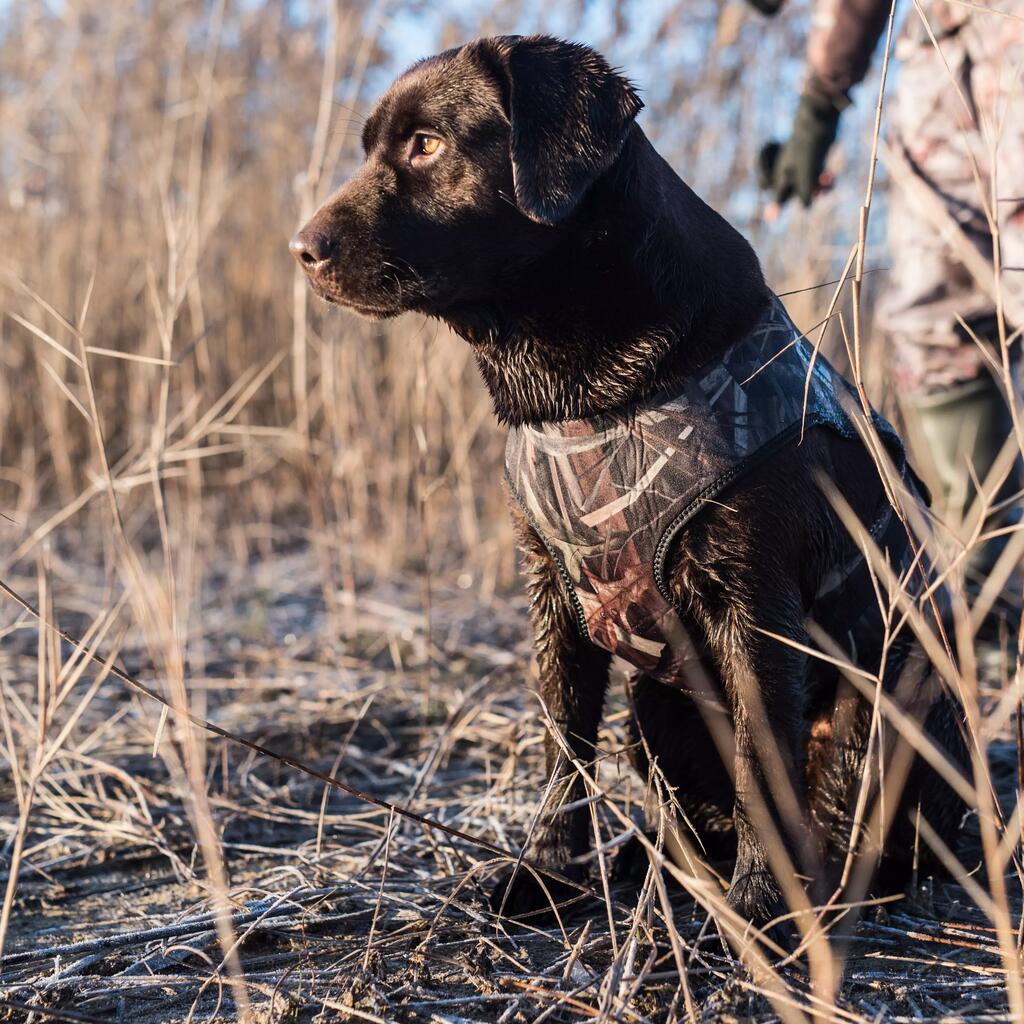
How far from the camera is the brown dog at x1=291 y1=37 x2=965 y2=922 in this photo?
5.20 ft

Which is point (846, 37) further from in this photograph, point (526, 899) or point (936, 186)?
point (526, 899)

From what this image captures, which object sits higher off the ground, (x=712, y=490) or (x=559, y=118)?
(x=559, y=118)

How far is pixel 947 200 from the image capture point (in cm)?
254

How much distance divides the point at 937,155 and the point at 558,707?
1672 mm

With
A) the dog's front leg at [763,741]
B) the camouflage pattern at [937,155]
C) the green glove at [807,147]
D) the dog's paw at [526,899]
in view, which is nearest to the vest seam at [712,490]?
the dog's front leg at [763,741]

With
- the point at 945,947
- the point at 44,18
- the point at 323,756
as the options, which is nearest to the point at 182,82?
the point at 44,18

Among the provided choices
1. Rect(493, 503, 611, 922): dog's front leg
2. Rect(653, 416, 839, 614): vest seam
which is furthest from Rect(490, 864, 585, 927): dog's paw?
Rect(653, 416, 839, 614): vest seam

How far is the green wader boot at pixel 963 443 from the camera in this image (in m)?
2.80

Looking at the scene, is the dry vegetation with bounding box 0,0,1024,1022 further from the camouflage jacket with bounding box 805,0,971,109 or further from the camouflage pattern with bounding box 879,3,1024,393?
the camouflage jacket with bounding box 805,0,971,109

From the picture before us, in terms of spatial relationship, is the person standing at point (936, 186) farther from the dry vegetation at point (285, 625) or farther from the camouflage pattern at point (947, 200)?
the dry vegetation at point (285, 625)

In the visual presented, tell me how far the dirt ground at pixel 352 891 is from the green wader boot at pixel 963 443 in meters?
0.58

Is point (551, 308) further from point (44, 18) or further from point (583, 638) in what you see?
point (44, 18)

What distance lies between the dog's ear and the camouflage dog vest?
1.11 feet

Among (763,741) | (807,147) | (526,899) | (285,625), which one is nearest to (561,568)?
(763,741)
